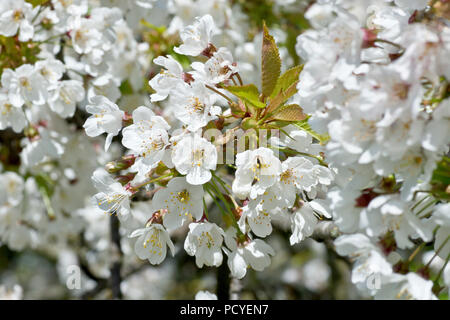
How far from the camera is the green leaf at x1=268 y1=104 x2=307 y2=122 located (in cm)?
175

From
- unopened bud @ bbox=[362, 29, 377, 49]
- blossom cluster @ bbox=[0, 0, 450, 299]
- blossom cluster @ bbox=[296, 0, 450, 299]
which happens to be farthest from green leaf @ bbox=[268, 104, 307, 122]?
unopened bud @ bbox=[362, 29, 377, 49]

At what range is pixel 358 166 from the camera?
1.47 meters

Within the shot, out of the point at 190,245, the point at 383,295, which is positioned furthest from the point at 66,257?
the point at 383,295

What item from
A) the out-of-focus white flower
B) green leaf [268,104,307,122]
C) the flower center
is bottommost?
the flower center

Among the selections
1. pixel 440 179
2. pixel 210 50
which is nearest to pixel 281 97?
pixel 210 50

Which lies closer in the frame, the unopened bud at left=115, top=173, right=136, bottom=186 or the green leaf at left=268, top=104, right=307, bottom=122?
the green leaf at left=268, top=104, right=307, bottom=122

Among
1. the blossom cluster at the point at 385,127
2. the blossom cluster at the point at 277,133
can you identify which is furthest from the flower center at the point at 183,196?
the blossom cluster at the point at 385,127

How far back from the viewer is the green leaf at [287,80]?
1.80 m

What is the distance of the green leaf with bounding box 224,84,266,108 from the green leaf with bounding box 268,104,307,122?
0.22 feet

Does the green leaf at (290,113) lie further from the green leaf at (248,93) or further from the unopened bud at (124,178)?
the unopened bud at (124,178)

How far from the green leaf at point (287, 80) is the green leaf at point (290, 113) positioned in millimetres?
67

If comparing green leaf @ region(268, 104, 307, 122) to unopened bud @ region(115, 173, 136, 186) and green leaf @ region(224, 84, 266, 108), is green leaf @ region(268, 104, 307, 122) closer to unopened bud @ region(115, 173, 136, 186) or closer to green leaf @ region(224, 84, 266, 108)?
green leaf @ region(224, 84, 266, 108)

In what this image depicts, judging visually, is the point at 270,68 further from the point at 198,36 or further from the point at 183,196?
the point at 183,196
